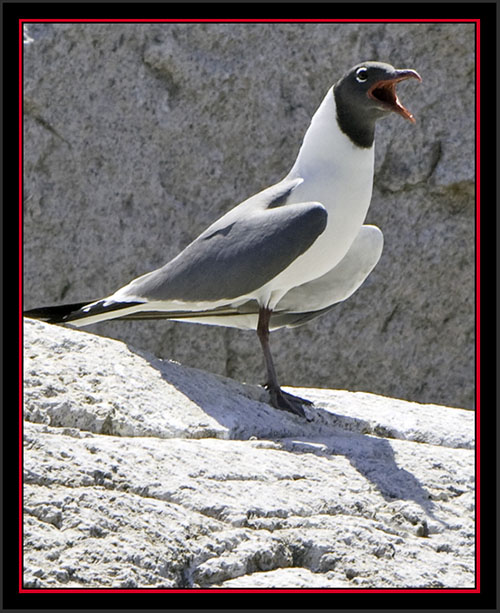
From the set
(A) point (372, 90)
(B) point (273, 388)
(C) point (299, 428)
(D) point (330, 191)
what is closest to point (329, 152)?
(D) point (330, 191)

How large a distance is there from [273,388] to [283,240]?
0.66 metres

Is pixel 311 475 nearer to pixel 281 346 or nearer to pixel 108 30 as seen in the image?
pixel 281 346

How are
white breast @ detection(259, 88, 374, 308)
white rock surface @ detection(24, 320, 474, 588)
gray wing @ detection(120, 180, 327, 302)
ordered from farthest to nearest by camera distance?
white breast @ detection(259, 88, 374, 308)
gray wing @ detection(120, 180, 327, 302)
white rock surface @ detection(24, 320, 474, 588)

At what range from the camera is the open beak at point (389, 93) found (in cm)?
504

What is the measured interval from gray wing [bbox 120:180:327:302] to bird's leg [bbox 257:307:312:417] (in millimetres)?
271

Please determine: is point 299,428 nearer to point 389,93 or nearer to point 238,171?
point 389,93

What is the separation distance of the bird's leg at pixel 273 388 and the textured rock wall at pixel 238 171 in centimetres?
124

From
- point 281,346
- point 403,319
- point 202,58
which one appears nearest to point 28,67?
point 202,58

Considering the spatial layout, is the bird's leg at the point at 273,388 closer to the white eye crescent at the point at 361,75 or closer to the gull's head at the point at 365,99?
the gull's head at the point at 365,99

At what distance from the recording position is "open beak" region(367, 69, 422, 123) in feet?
16.5

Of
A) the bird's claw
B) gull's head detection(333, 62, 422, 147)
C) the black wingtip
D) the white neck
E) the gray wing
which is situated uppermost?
gull's head detection(333, 62, 422, 147)

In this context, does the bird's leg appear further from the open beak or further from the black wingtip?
the open beak

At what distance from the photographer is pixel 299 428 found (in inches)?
189

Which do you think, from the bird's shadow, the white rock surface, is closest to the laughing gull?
the bird's shadow
